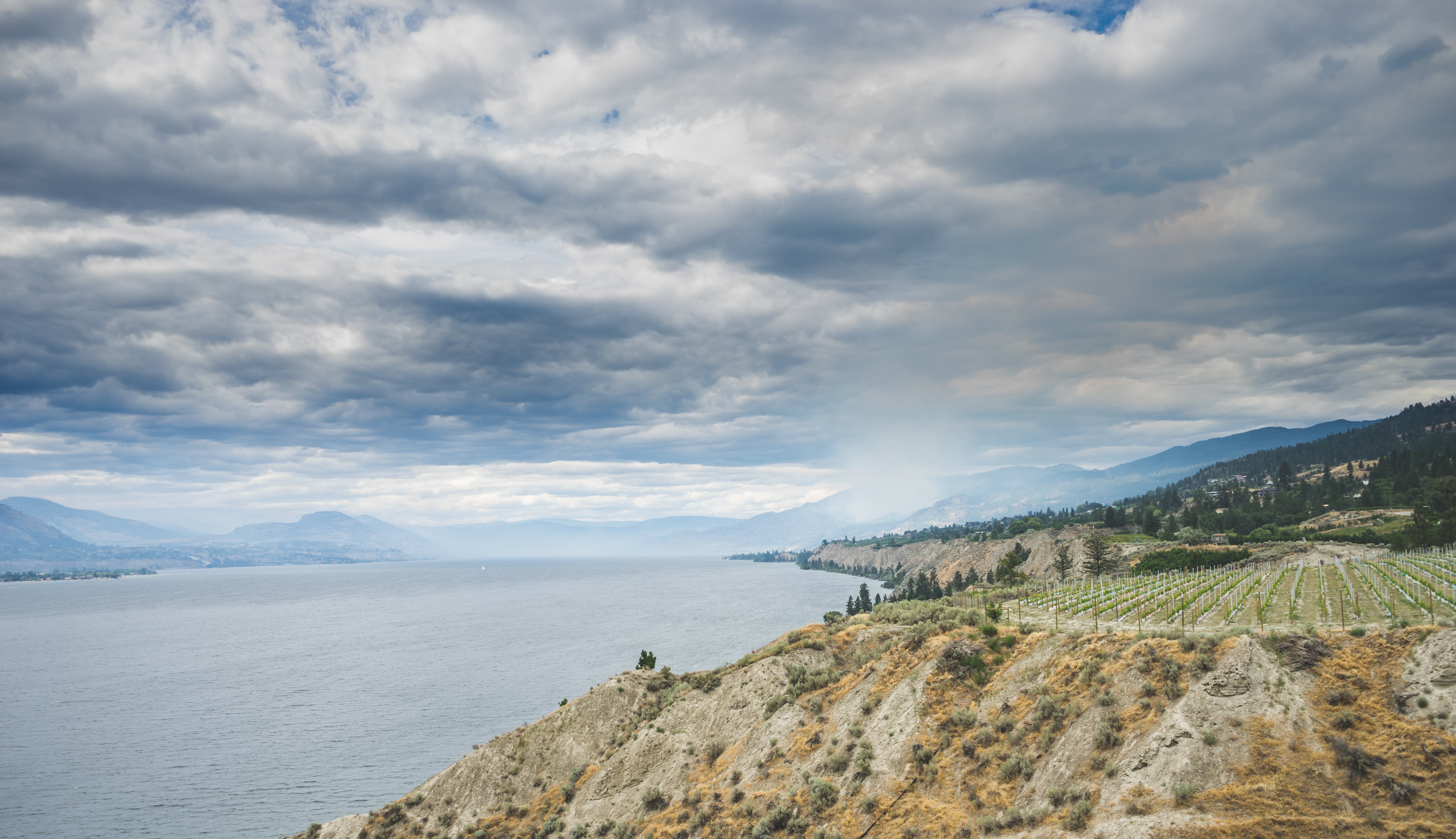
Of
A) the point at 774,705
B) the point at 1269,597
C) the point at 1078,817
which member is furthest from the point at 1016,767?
the point at 1269,597

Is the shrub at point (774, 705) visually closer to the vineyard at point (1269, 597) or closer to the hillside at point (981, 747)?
the hillside at point (981, 747)

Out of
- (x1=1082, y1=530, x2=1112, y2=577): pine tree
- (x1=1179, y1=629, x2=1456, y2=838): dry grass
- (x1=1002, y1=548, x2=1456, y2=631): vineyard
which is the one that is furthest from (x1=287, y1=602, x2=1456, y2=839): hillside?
(x1=1082, y1=530, x2=1112, y2=577): pine tree

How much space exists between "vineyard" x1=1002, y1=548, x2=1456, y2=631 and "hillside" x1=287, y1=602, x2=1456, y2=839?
580cm

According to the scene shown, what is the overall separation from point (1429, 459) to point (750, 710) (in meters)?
248

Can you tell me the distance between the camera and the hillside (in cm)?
2336

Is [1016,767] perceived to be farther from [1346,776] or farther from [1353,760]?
[1353,760]

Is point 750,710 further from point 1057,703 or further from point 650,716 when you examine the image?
point 1057,703

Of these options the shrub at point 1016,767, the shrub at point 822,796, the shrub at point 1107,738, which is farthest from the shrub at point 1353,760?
the shrub at point 822,796

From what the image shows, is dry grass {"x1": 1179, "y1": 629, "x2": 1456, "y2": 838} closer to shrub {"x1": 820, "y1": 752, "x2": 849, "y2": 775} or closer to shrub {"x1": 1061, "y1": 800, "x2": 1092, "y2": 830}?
shrub {"x1": 1061, "y1": 800, "x2": 1092, "y2": 830}

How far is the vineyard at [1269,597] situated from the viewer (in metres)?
41.3

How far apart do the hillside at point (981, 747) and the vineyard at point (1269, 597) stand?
580cm

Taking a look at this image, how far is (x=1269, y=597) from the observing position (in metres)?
51.8

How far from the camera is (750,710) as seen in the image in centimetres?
4684

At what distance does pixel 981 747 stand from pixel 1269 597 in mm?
35459
